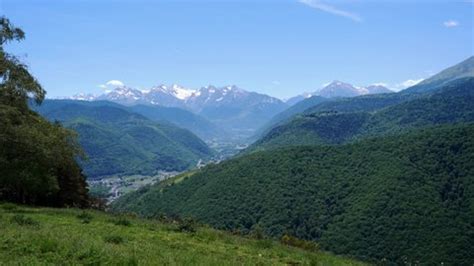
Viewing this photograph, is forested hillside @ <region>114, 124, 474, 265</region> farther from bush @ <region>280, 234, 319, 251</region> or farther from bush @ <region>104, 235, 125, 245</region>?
bush @ <region>104, 235, 125, 245</region>

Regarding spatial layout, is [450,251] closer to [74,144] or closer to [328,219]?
[328,219]

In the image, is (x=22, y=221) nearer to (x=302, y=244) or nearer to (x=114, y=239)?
(x=114, y=239)

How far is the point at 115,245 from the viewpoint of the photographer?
1504 cm

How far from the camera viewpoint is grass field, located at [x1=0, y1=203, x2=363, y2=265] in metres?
12.2

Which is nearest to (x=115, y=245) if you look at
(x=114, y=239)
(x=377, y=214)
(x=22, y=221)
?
(x=114, y=239)

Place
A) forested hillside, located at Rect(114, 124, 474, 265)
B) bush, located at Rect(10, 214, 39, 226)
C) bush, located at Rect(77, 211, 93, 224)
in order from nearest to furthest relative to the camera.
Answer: bush, located at Rect(10, 214, 39, 226) → bush, located at Rect(77, 211, 93, 224) → forested hillside, located at Rect(114, 124, 474, 265)

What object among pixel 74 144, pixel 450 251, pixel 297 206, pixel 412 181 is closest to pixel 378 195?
pixel 412 181

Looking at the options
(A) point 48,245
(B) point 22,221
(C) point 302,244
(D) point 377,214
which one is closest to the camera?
(A) point 48,245

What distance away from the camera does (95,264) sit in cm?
1175

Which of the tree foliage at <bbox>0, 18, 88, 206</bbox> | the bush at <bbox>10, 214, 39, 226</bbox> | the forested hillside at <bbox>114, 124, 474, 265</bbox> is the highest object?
the tree foliage at <bbox>0, 18, 88, 206</bbox>

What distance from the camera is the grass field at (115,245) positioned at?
40.0 feet

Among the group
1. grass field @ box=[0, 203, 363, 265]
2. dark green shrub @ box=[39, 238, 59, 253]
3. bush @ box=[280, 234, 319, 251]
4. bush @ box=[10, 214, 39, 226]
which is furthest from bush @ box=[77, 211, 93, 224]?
bush @ box=[280, 234, 319, 251]

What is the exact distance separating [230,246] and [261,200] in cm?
17614

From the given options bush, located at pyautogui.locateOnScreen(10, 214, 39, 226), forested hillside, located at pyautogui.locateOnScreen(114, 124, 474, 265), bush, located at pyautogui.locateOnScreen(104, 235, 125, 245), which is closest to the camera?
bush, located at pyautogui.locateOnScreen(104, 235, 125, 245)
